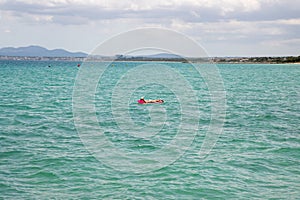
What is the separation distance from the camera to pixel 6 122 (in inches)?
1216

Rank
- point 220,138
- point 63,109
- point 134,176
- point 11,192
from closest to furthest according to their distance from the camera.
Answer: point 11,192 < point 134,176 < point 220,138 < point 63,109

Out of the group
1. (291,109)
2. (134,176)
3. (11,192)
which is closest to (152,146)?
(134,176)

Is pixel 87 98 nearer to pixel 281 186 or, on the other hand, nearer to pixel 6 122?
pixel 6 122

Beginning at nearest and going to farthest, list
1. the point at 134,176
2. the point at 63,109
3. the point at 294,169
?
the point at 134,176
the point at 294,169
the point at 63,109

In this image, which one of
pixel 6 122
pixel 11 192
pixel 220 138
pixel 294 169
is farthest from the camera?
pixel 6 122

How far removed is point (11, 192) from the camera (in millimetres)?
16297

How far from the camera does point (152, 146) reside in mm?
23922

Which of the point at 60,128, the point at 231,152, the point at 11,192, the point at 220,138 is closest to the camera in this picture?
the point at 11,192

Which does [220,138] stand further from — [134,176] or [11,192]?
[11,192]

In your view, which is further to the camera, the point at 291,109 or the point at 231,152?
the point at 291,109

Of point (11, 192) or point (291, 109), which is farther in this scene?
point (291, 109)

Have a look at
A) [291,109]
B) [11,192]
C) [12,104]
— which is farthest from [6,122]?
[291,109]

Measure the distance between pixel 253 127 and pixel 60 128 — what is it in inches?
563

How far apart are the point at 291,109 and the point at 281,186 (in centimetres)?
2492
